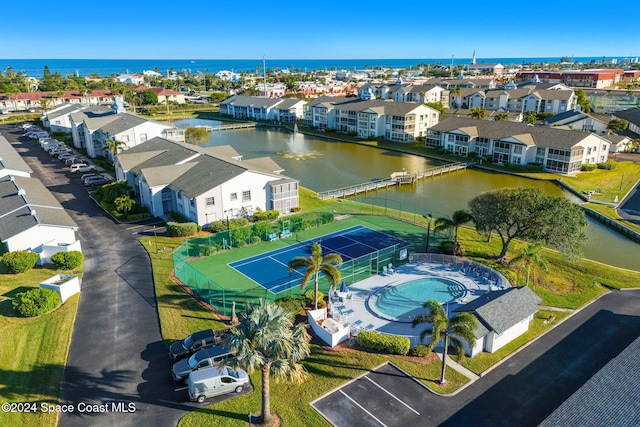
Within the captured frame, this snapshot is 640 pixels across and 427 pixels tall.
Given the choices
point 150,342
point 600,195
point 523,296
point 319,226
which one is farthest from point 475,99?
point 150,342

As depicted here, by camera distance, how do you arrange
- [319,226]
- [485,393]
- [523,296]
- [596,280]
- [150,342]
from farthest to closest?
[319,226] → [596,280] → [523,296] → [150,342] → [485,393]

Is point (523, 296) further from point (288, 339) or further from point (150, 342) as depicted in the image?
point (150, 342)

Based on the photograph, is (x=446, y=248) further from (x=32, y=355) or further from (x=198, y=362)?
(x=32, y=355)

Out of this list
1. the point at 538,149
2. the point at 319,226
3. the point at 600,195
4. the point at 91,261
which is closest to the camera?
the point at 91,261

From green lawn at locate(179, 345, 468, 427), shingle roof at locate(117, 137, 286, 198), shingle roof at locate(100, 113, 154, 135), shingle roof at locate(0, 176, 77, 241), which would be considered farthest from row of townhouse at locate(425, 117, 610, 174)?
shingle roof at locate(0, 176, 77, 241)

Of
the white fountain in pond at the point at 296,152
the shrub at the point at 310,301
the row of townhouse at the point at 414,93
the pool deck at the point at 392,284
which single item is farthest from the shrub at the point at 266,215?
the row of townhouse at the point at 414,93

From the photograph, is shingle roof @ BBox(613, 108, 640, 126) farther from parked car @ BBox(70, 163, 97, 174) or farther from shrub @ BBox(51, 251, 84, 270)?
shrub @ BBox(51, 251, 84, 270)

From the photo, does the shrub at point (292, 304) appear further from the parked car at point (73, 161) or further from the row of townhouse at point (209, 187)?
the parked car at point (73, 161)
